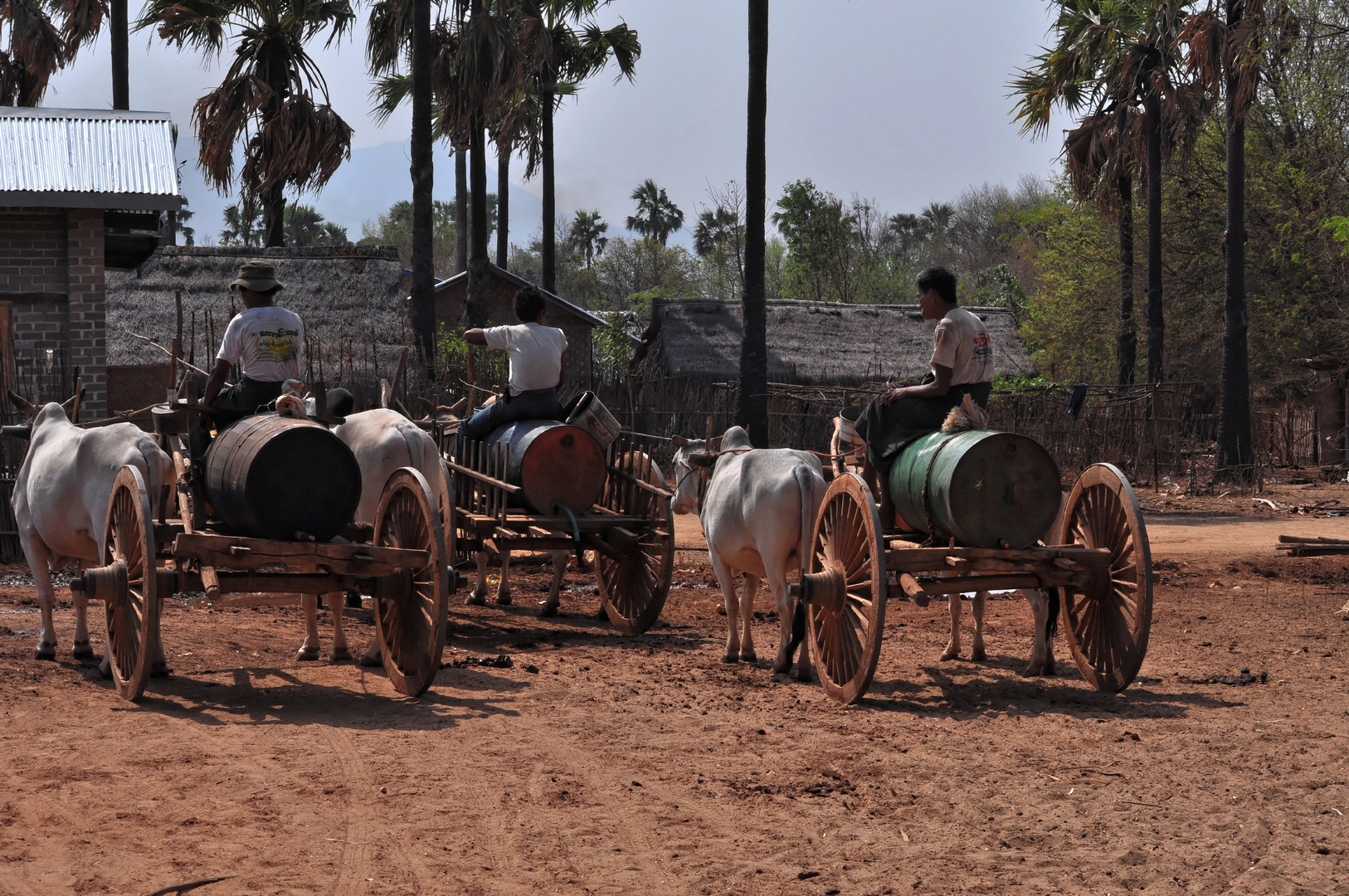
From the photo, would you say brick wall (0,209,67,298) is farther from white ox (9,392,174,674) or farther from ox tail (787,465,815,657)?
ox tail (787,465,815,657)

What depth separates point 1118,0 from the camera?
24406 mm

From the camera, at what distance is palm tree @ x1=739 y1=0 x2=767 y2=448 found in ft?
54.4

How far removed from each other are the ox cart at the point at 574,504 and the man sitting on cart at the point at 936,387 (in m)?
1.89

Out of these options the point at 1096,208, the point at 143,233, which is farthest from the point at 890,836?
the point at 1096,208

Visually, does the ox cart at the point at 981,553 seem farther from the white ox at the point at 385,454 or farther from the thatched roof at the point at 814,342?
the thatched roof at the point at 814,342

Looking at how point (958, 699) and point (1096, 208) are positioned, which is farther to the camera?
point (1096, 208)

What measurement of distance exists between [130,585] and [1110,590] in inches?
207

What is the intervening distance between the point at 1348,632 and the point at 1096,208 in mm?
21866

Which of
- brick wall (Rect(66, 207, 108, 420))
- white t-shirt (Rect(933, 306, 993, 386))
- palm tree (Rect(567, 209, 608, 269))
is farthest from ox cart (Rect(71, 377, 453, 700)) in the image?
palm tree (Rect(567, 209, 608, 269))

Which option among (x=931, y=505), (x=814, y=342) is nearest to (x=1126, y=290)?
(x=814, y=342)

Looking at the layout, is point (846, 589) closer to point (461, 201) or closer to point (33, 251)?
point (33, 251)

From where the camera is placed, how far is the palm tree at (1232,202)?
19375mm

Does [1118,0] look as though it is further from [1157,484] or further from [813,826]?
[813,826]

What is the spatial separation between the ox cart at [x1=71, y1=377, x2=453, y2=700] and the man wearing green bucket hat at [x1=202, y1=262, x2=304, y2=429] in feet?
1.43
